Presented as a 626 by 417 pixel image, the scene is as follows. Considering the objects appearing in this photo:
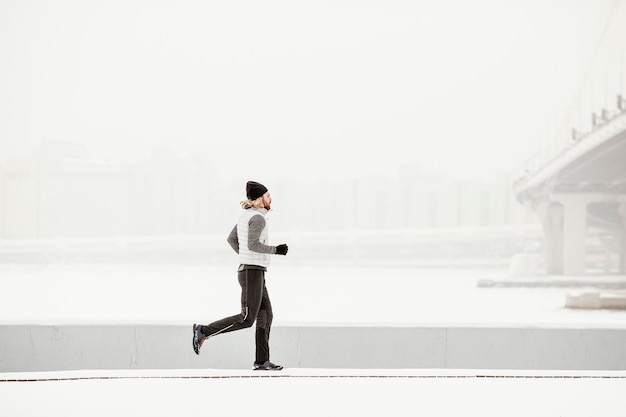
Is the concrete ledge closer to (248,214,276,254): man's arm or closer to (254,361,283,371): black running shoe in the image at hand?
(254,361,283,371): black running shoe

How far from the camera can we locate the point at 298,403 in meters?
6.36

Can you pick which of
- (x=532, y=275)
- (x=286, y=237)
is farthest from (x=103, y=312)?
(x=286, y=237)

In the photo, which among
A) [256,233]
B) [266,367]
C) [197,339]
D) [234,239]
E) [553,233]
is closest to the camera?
[256,233]

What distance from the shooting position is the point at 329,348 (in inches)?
336

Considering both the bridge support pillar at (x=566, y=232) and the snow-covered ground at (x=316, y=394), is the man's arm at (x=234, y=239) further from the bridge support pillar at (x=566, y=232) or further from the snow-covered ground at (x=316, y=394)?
the bridge support pillar at (x=566, y=232)

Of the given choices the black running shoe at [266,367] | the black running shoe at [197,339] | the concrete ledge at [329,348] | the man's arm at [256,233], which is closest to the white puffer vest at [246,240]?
the man's arm at [256,233]

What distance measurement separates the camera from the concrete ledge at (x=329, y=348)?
27.5 feet

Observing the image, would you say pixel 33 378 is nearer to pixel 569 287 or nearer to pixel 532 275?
pixel 569 287

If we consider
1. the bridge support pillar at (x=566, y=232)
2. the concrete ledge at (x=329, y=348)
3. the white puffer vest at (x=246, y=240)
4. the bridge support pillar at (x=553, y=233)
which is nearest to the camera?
the white puffer vest at (x=246, y=240)

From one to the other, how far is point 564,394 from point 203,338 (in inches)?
115

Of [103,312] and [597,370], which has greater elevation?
[597,370]

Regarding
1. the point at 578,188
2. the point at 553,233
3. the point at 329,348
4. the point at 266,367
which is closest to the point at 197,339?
the point at 266,367

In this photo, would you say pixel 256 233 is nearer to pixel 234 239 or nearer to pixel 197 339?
pixel 234 239

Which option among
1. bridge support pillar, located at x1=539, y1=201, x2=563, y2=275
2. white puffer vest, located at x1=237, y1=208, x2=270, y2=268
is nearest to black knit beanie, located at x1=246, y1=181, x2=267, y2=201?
white puffer vest, located at x1=237, y1=208, x2=270, y2=268
